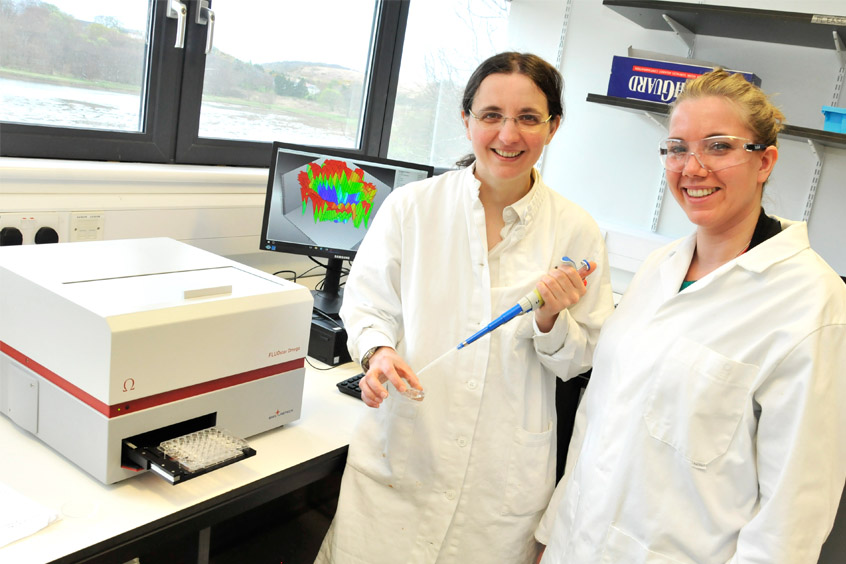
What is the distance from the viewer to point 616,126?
2.87 metres

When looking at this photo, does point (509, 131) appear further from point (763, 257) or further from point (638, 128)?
point (638, 128)

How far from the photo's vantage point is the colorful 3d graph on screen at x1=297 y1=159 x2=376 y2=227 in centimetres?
195

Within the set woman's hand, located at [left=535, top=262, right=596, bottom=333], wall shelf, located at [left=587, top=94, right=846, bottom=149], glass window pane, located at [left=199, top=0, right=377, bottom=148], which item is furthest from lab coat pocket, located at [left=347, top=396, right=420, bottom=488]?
wall shelf, located at [left=587, top=94, right=846, bottom=149]

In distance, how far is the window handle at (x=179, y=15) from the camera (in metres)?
1.90

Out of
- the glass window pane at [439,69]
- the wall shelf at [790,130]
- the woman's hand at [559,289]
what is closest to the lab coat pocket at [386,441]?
the woman's hand at [559,289]

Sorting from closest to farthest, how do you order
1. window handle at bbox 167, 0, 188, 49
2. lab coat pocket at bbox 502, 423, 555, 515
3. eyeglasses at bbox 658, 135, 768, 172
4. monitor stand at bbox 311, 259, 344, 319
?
eyeglasses at bbox 658, 135, 768, 172 < lab coat pocket at bbox 502, 423, 555, 515 < window handle at bbox 167, 0, 188, 49 < monitor stand at bbox 311, 259, 344, 319

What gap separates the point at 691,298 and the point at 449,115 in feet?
7.41

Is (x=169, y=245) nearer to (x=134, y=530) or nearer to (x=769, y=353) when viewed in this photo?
(x=134, y=530)

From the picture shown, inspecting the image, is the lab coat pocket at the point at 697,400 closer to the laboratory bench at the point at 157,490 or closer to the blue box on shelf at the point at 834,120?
the laboratory bench at the point at 157,490

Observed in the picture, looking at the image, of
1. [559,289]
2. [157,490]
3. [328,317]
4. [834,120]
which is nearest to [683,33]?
[834,120]

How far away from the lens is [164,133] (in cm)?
200

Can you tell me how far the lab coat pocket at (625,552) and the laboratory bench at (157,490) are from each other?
1.66 feet

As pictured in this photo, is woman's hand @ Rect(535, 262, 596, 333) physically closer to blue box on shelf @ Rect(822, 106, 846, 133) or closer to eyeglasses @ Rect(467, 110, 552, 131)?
eyeglasses @ Rect(467, 110, 552, 131)

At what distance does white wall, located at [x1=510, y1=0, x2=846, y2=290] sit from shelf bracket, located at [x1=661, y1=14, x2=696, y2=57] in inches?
1.1
